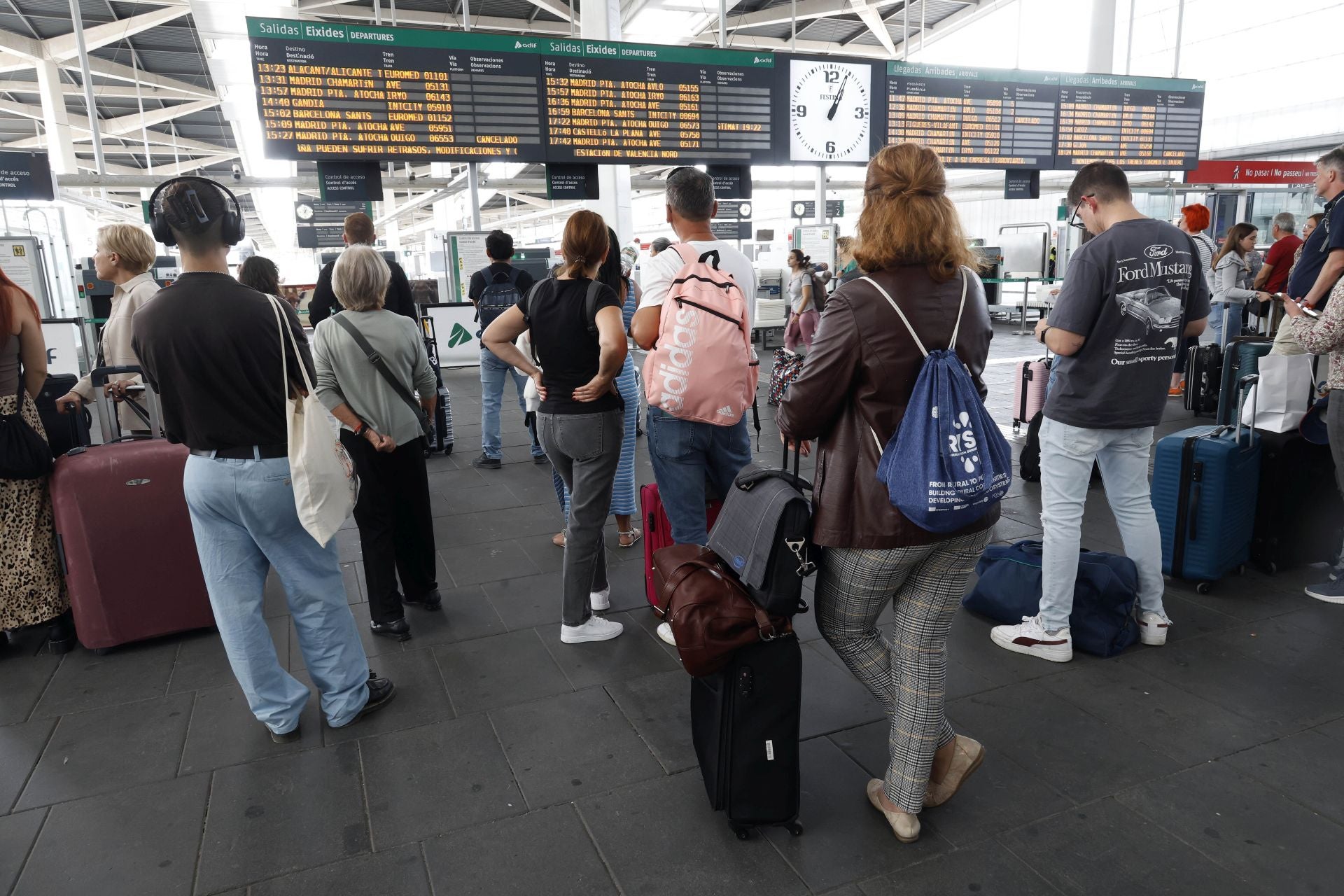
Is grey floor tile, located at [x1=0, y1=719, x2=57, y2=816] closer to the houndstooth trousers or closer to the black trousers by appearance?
the black trousers

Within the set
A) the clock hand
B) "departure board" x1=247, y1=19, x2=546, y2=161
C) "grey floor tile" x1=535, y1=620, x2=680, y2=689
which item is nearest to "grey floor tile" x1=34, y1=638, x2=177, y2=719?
"grey floor tile" x1=535, y1=620, x2=680, y2=689

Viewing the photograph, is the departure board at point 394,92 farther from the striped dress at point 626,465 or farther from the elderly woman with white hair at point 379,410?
the elderly woman with white hair at point 379,410

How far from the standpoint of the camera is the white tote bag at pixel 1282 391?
11.3 feet

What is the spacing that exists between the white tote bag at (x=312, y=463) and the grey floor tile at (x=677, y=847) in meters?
1.09

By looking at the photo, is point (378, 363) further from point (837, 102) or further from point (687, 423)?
point (837, 102)

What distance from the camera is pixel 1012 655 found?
3.06 metres

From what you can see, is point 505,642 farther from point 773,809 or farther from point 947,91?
point 947,91

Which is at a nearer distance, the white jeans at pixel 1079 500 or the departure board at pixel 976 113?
the white jeans at pixel 1079 500

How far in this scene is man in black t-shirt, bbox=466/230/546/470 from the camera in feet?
18.8

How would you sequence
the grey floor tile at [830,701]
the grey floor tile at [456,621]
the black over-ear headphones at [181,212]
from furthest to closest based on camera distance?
the grey floor tile at [456,621]
the grey floor tile at [830,701]
the black over-ear headphones at [181,212]

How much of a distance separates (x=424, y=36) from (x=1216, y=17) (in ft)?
61.7

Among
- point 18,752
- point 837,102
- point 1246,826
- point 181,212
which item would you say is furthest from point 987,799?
point 837,102

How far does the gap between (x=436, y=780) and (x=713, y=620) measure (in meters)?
1.08

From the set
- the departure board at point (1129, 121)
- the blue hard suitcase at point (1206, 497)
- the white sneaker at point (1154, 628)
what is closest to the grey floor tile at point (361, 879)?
the white sneaker at point (1154, 628)
